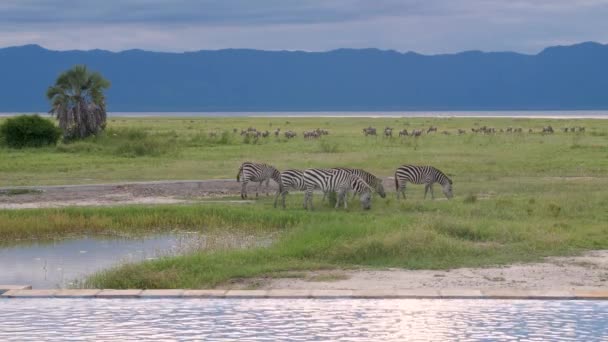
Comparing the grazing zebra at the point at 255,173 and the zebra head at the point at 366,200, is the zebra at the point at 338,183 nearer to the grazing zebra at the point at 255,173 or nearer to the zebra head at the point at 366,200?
the zebra head at the point at 366,200

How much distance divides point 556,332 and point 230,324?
3130 millimetres

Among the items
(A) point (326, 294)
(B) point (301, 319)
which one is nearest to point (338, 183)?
(A) point (326, 294)

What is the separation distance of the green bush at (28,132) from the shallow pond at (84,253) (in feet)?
93.6

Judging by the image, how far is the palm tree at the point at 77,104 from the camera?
47.8 m

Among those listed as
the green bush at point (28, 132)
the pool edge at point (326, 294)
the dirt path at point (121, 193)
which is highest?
the green bush at point (28, 132)

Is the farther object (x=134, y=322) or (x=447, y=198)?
(x=447, y=198)

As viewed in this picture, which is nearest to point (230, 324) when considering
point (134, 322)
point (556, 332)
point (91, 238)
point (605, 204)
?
point (134, 322)

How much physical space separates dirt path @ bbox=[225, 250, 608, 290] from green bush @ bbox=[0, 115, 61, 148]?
117 feet

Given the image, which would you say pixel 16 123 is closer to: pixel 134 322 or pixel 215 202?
pixel 215 202

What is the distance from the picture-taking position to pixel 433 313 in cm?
1048

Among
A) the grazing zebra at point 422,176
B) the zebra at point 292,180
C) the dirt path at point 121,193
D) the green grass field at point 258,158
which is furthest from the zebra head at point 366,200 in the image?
the green grass field at point 258,158

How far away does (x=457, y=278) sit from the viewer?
1340 centimetres

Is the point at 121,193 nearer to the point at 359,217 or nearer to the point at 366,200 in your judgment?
the point at 366,200

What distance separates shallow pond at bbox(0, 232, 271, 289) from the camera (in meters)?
15.2
